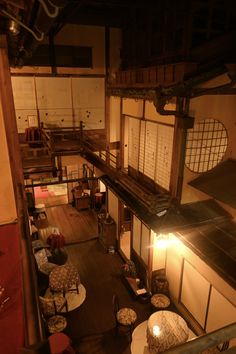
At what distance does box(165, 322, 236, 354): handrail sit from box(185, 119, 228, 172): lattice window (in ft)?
21.7

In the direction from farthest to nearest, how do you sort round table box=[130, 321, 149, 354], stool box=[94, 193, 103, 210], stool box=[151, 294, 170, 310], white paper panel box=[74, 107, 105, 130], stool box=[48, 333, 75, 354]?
1. stool box=[94, 193, 103, 210]
2. white paper panel box=[74, 107, 105, 130]
3. stool box=[151, 294, 170, 310]
4. round table box=[130, 321, 149, 354]
5. stool box=[48, 333, 75, 354]

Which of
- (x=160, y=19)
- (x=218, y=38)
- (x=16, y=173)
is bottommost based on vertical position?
(x=16, y=173)

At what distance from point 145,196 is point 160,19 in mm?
6040

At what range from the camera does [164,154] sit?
8.65 meters

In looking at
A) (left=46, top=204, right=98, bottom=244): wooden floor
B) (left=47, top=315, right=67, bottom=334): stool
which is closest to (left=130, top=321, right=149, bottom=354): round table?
(left=47, top=315, right=67, bottom=334): stool

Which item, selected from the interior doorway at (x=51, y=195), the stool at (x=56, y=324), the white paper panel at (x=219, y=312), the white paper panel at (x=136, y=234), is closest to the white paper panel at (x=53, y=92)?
the white paper panel at (x=136, y=234)

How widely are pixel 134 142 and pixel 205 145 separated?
351 cm

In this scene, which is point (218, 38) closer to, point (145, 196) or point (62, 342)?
point (145, 196)

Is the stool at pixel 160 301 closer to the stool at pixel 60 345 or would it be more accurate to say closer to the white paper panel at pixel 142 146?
the stool at pixel 60 345

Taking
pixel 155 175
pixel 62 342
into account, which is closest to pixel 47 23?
pixel 155 175

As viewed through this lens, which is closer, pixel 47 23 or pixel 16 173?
pixel 47 23

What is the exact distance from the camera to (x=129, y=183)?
9805 mm

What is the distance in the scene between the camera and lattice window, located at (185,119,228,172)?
7.77m

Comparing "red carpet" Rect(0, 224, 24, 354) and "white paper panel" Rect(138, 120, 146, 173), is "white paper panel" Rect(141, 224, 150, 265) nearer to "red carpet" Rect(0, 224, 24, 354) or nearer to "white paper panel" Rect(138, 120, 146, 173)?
"white paper panel" Rect(138, 120, 146, 173)
